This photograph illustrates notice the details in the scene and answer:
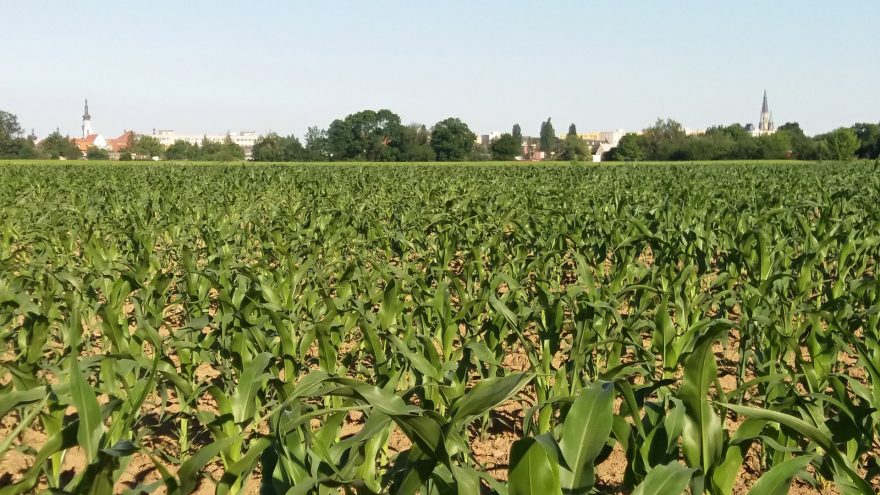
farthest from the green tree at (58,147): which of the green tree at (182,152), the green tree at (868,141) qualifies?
the green tree at (868,141)

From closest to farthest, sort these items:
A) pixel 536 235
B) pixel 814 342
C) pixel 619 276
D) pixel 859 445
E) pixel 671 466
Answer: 1. pixel 671 466
2. pixel 859 445
3. pixel 814 342
4. pixel 619 276
5. pixel 536 235

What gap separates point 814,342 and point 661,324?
2.71 ft

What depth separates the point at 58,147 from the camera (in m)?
87.2

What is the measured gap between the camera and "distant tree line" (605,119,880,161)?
71.0 metres

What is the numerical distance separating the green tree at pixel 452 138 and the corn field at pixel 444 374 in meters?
77.0

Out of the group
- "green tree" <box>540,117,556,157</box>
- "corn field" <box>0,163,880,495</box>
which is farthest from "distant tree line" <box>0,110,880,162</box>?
"green tree" <box>540,117,556,157</box>

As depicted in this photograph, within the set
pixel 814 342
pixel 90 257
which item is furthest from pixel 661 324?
pixel 90 257

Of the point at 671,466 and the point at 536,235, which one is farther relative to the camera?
the point at 536,235

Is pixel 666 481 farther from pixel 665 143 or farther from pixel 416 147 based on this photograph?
pixel 665 143

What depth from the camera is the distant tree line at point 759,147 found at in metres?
71.0

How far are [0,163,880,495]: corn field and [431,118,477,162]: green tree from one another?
76988mm

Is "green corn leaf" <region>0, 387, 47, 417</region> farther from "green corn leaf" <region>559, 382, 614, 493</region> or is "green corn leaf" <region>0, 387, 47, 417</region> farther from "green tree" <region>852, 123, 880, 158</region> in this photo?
"green tree" <region>852, 123, 880, 158</region>

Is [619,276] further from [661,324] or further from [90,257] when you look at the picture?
[90,257]

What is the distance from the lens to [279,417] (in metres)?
2.17
